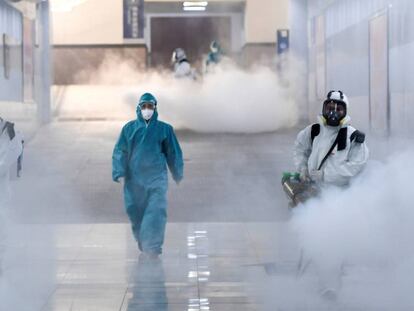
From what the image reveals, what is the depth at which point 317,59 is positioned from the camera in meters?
23.3

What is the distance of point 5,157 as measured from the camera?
7.88m

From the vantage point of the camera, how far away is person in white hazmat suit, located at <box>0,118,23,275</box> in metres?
7.88

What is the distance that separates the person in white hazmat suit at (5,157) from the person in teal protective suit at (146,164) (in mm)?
1240

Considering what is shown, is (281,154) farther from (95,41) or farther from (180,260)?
(95,41)

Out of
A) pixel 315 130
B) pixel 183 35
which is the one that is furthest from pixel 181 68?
pixel 315 130

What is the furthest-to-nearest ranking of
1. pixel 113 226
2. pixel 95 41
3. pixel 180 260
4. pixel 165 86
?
pixel 95 41 < pixel 165 86 < pixel 113 226 < pixel 180 260

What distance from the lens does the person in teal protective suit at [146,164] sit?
9117 millimetres

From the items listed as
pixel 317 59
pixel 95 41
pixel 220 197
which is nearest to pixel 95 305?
pixel 220 197

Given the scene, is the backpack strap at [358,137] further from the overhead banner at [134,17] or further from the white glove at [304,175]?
the overhead banner at [134,17]

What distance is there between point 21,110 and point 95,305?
40.0 feet

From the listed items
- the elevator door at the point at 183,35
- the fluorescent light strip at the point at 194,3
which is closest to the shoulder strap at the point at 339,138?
the fluorescent light strip at the point at 194,3

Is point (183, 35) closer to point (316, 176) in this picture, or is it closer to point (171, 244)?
point (171, 244)

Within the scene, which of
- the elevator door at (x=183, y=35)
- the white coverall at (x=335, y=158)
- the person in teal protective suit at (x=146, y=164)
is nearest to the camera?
the white coverall at (x=335, y=158)

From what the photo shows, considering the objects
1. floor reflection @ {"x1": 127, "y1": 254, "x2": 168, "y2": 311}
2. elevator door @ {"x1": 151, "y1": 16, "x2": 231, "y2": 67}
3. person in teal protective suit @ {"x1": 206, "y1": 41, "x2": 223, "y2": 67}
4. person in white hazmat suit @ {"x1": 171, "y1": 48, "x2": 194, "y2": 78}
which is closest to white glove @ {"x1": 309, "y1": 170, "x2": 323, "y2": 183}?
floor reflection @ {"x1": 127, "y1": 254, "x2": 168, "y2": 311}
